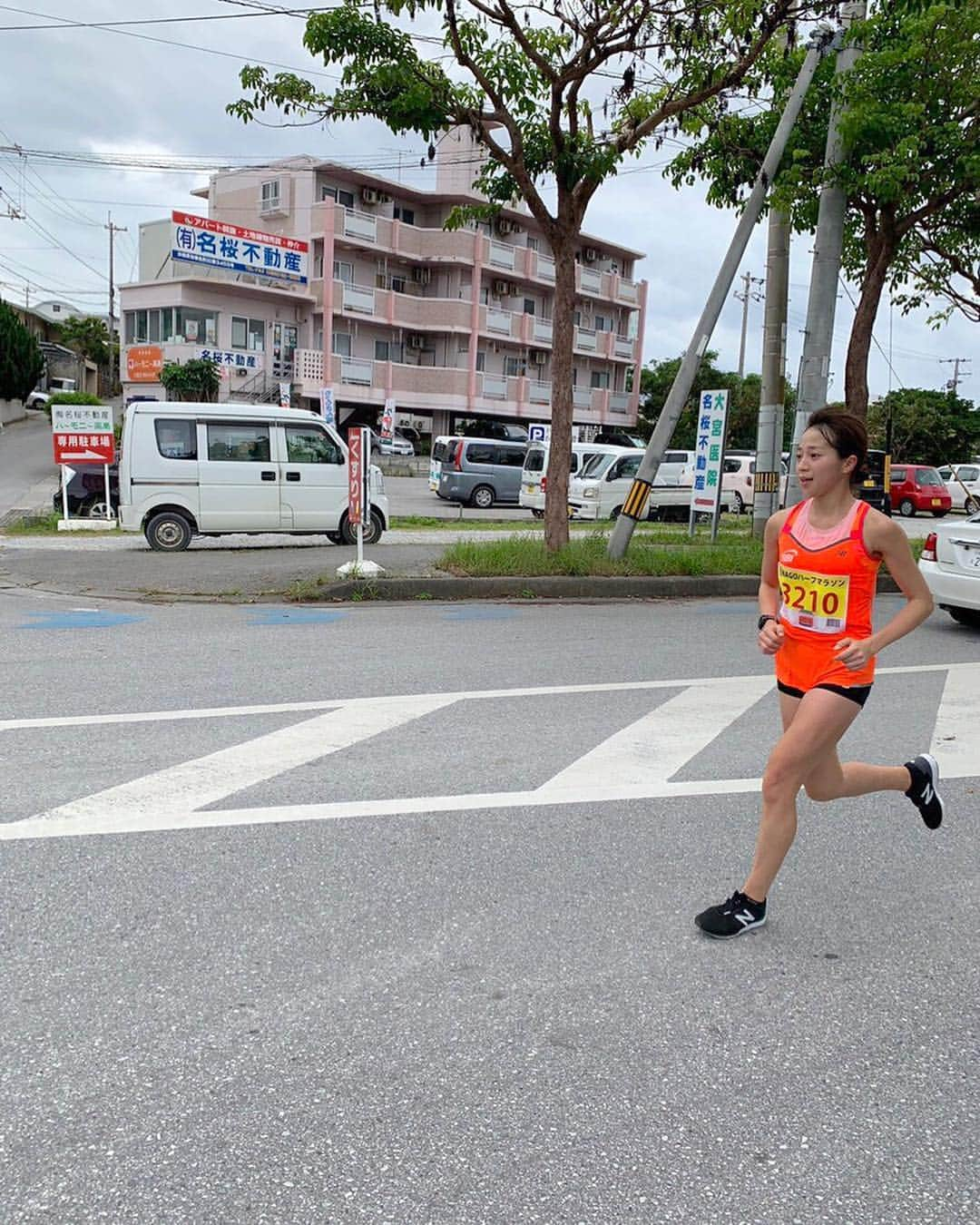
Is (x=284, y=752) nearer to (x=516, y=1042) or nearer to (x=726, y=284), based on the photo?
(x=516, y=1042)

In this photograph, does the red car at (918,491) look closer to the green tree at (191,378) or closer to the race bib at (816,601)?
the green tree at (191,378)

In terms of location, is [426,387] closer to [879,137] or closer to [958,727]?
[879,137]

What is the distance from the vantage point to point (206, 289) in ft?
143

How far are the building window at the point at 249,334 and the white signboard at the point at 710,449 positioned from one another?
30405mm

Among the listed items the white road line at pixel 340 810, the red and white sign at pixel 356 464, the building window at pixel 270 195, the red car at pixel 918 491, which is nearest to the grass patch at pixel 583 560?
the red and white sign at pixel 356 464

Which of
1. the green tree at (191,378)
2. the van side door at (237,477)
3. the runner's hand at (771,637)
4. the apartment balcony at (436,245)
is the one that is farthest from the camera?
the apartment balcony at (436,245)

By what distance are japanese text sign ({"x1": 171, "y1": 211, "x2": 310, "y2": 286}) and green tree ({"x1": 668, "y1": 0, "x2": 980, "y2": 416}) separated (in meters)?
Result: 29.8

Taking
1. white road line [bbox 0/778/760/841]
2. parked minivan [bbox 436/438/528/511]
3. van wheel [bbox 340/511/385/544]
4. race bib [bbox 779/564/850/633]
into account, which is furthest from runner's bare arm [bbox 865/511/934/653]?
parked minivan [bbox 436/438/528/511]

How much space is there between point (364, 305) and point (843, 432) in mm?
44114

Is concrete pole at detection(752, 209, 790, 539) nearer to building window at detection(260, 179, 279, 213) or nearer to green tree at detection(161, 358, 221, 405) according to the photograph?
green tree at detection(161, 358, 221, 405)

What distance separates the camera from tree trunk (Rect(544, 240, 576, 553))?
11.9 metres

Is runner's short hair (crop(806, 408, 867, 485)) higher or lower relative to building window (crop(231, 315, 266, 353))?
lower

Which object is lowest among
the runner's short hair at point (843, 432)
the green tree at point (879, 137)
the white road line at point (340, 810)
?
the white road line at point (340, 810)

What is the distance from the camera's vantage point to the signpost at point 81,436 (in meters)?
17.2
